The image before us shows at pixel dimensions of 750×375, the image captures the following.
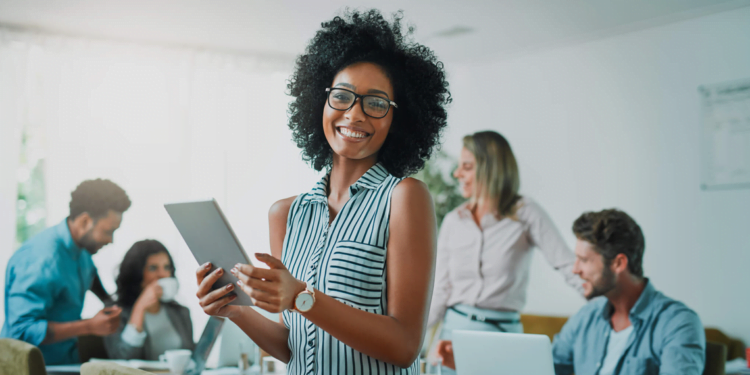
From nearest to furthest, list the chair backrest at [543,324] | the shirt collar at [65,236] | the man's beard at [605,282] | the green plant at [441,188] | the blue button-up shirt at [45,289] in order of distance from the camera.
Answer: the man's beard at [605,282] < the blue button-up shirt at [45,289] < the shirt collar at [65,236] < the chair backrest at [543,324] < the green plant at [441,188]

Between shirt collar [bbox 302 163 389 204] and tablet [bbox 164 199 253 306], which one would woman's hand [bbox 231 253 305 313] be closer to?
tablet [bbox 164 199 253 306]

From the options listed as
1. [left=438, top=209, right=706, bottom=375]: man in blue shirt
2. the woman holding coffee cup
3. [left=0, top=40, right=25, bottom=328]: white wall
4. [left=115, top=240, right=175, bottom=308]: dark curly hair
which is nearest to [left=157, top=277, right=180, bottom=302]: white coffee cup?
the woman holding coffee cup

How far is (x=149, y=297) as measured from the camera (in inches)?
145

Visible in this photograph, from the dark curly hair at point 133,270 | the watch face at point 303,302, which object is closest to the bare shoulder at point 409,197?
the watch face at point 303,302

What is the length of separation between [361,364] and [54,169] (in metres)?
3.82

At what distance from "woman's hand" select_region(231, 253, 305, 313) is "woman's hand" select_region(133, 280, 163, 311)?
2954 mm

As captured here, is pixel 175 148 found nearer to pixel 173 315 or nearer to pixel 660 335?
pixel 173 315

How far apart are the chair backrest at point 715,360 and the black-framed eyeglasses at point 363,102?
2000 mm

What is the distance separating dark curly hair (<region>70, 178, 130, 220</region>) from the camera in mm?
3596

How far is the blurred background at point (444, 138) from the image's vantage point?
12.6 ft

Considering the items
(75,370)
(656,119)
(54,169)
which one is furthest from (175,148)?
(656,119)

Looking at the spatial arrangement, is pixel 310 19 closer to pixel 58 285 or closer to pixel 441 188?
pixel 441 188

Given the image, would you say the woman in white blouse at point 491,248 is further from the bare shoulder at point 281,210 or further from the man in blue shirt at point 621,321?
the bare shoulder at point 281,210

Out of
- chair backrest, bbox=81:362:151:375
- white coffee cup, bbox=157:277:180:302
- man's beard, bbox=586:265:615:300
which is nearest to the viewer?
chair backrest, bbox=81:362:151:375
